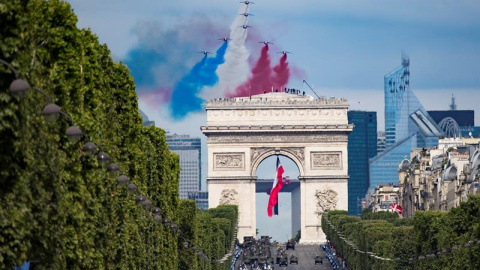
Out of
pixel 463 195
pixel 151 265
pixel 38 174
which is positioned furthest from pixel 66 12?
pixel 463 195

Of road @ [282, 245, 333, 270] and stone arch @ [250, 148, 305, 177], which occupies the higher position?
stone arch @ [250, 148, 305, 177]

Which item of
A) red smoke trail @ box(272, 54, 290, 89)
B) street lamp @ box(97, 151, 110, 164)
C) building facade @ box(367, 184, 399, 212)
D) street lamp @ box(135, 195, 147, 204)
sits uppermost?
red smoke trail @ box(272, 54, 290, 89)

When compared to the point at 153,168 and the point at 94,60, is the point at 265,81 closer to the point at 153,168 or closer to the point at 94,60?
the point at 153,168

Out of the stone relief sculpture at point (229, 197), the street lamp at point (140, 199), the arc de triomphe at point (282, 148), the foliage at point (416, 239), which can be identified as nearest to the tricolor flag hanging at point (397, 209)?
the arc de triomphe at point (282, 148)

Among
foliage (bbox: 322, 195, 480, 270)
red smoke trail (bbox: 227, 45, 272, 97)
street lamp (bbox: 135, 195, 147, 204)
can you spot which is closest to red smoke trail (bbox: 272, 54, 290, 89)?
red smoke trail (bbox: 227, 45, 272, 97)

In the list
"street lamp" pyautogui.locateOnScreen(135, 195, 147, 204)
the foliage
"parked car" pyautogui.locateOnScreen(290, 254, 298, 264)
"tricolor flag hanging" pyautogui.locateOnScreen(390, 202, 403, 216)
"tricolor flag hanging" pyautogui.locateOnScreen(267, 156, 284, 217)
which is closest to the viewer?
"street lamp" pyautogui.locateOnScreen(135, 195, 147, 204)

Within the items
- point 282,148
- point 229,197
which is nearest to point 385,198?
point 282,148

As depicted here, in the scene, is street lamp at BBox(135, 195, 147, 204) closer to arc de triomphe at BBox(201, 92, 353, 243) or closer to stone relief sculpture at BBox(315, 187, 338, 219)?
arc de triomphe at BBox(201, 92, 353, 243)
